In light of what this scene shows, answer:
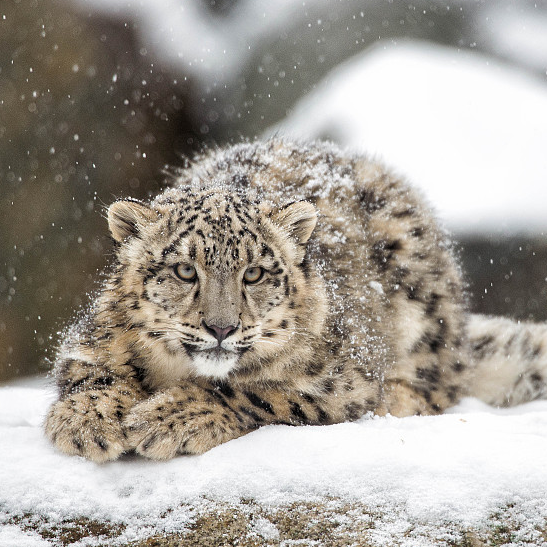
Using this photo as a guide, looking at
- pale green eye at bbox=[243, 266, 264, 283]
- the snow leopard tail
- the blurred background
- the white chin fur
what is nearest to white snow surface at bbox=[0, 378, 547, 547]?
the white chin fur

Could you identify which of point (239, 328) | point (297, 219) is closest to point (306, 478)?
point (239, 328)

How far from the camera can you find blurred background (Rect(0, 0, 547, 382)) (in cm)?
1195

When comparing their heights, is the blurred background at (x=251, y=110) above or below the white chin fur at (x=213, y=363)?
above

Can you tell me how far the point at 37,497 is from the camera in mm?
3576

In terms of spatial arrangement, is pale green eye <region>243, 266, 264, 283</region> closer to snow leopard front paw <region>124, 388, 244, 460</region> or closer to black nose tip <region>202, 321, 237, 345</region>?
black nose tip <region>202, 321, 237, 345</region>

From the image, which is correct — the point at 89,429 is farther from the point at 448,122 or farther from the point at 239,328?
the point at 448,122

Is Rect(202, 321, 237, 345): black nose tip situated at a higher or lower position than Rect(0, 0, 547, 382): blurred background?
lower

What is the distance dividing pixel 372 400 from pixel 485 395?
82.8 inches

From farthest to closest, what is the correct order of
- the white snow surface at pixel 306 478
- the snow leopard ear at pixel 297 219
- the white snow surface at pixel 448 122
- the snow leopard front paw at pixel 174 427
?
the white snow surface at pixel 448 122
the snow leopard ear at pixel 297 219
the snow leopard front paw at pixel 174 427
the white snow surface at pixel 306 478

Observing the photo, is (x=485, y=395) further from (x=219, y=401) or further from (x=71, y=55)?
(x=71, y=55)

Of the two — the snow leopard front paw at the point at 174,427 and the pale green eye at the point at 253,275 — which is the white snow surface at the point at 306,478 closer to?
the snow leopard front paw at the point at 174,427

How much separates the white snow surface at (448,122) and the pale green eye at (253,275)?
28.0ft

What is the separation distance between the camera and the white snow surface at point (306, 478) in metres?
3.43

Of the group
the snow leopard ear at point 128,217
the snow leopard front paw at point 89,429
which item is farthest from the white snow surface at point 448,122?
the snow leopard front paw at point 89,429
